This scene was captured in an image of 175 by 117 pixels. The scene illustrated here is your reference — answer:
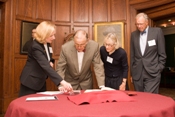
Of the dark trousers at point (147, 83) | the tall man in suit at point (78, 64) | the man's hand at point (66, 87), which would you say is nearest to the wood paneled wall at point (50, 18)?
the dark trousers at point (147, 83)

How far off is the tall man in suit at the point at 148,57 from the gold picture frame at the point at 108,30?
197 centimetres

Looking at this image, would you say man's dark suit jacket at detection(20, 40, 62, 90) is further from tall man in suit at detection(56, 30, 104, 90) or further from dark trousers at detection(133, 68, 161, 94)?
dark trousers at detection(133, 68, 161, 94)

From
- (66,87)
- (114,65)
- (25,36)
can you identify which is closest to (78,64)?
(114,65)

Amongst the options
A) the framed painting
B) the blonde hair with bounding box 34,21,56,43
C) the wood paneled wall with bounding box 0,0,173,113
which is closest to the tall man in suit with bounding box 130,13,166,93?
the blonde hair with bounding box 34,21,56,43

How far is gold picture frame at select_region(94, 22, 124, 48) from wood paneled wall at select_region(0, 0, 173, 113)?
7.3 inches

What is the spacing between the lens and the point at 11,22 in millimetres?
4344

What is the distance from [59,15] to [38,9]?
0.55 meters

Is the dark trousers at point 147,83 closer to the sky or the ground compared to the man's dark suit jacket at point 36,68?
closer to the ground

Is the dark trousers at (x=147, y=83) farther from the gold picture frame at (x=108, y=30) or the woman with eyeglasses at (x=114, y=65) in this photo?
the gold picture frame at (x=108, y=30)

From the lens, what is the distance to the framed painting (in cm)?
453

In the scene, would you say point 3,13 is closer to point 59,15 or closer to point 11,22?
point 11,22

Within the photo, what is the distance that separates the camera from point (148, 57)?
271cm

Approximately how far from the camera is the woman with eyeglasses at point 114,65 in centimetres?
257

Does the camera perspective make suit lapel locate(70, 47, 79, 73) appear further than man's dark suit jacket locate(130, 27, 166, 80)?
No
